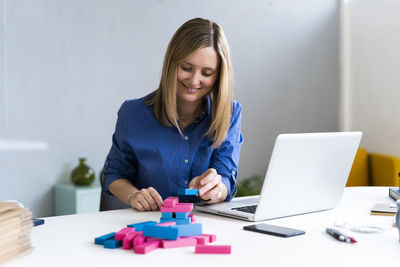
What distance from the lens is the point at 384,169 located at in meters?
4.25

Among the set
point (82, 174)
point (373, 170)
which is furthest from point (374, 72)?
point (82, 174)

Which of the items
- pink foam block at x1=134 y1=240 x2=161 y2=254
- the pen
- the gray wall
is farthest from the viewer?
the gray wall

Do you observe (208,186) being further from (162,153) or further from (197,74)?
(197,74)

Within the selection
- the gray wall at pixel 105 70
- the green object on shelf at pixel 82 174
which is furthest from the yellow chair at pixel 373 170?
the green object on shelf at pixel 82 174

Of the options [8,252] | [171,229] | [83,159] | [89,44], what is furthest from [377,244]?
[89,44]

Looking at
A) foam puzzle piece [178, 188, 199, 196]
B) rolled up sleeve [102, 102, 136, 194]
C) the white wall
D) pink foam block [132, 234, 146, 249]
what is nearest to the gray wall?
the white wall

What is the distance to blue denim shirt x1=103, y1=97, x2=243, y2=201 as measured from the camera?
6.57 feet

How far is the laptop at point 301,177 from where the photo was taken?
4.85 feet

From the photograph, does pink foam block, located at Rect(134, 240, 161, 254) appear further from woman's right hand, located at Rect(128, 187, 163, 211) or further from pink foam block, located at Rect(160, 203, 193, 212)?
woman's right hand, located at Rect(128, 187, 163, 211)

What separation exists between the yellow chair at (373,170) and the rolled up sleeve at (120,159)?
276cm

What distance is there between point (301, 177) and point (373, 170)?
3.18 m

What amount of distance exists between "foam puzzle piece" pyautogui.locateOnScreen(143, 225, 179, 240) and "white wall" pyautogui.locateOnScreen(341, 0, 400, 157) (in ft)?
11.9

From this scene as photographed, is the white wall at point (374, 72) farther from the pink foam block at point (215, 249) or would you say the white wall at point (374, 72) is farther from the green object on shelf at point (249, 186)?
the pink foam block at point (215, 249)

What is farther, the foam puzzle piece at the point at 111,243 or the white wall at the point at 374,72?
the white wall at the point at 374,72
